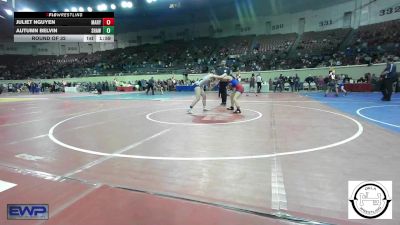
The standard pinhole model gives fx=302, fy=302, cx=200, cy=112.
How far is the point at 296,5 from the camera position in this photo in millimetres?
38125

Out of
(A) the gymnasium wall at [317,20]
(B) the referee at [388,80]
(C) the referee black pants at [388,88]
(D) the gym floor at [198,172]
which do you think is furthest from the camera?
(A) the gymnasium wall at [317,20]

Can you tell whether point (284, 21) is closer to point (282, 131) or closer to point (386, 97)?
point (386, 97)

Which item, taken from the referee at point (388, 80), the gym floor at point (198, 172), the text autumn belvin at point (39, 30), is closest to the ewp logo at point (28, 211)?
the gym floor at point (198, 172)

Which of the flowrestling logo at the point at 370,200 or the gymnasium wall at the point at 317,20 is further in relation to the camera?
the gymnasium wall at the point at 317,20

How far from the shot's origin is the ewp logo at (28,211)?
3226 mm

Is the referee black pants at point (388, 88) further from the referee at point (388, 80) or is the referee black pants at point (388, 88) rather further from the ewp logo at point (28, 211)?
the ewp logo at point (28, 211)

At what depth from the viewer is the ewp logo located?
323 centimetres

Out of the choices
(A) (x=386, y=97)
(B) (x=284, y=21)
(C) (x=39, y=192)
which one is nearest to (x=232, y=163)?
(C) (x=39, y=192)

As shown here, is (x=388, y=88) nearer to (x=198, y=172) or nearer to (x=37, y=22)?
(x=198, y=172)

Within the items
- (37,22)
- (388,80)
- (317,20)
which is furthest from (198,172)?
(317,20)

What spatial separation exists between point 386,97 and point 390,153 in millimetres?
12056
